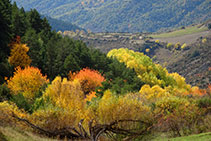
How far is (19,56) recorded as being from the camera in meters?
69.6

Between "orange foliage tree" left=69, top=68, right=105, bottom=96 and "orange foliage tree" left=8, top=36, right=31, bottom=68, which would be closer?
"orange foliage tree" left=8, top=36, right=31, bottom=68

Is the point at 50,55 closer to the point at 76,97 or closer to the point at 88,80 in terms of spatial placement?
the point at 88,80

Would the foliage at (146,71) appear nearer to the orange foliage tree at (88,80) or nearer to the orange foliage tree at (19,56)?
the orange foliage tree at (88,80)

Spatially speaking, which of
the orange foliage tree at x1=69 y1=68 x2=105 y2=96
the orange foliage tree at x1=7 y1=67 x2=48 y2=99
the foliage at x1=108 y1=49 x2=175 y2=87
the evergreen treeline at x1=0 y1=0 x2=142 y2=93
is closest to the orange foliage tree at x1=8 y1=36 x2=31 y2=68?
the evergreen treeline at x1=0 y1=0 x2=142 y2=93

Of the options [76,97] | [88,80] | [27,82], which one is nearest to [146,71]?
[88,80]

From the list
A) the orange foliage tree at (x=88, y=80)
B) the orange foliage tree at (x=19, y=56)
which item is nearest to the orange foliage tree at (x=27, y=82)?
the orange foliage tree at (x=19, y=56)

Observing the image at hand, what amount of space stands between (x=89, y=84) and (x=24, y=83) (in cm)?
2256

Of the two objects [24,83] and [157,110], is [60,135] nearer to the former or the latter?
[157,110]

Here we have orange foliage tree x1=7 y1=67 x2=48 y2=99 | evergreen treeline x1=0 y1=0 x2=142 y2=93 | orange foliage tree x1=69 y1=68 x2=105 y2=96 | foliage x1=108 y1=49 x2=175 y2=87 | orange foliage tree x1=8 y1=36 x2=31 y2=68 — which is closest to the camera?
orange foliage tree x1=7 y1=67 x2=48 y2=99

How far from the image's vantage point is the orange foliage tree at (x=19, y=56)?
227 ft

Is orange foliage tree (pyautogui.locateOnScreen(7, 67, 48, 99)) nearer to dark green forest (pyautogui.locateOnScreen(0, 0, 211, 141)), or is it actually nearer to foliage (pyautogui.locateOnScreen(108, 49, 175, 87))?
dark green forest (pyautogui.locateOnScreen(0, 0, 211, 141))

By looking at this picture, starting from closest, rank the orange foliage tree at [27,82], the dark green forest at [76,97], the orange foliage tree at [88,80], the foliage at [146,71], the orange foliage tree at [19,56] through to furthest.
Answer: the dark green forest at [76,97]
the orange foliage tree at [27,82]
the orange foliage tree at [19,56]
the orange foliage tree at [88,80]
the foliage at [146,71]

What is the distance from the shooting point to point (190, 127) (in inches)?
798

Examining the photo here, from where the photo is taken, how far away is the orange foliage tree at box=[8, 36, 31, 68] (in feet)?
227
